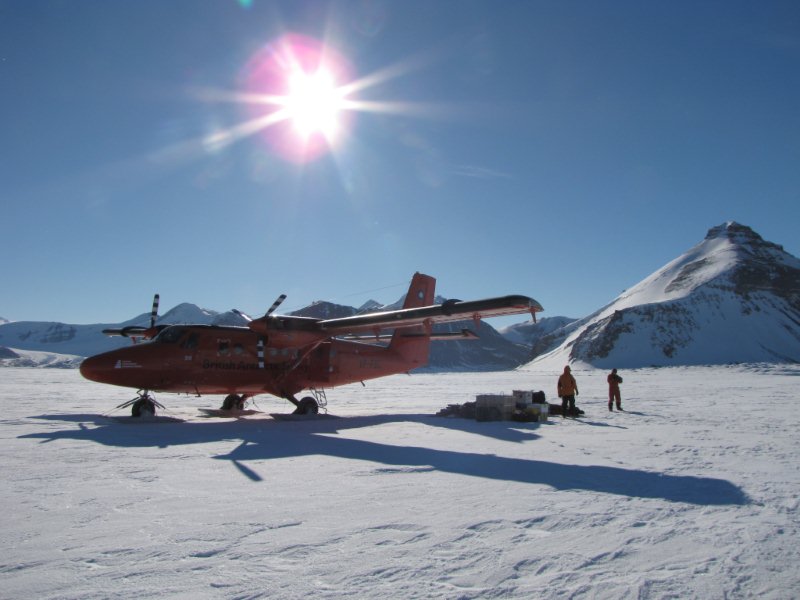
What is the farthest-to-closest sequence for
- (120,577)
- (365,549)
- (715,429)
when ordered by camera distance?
(715,429)
(365,549)
(120,577)

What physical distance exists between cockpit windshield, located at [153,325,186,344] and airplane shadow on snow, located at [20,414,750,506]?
2.79 meters

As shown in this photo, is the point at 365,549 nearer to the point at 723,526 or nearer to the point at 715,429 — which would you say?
the point at 723,526

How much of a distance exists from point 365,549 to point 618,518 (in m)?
2.97

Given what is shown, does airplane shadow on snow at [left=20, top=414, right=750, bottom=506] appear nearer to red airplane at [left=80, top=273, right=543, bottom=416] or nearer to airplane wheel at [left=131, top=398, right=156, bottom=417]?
airplane wheel at [left=131, top=398, right=156, bottom=417]

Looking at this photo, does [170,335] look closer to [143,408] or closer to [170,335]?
[170,335]

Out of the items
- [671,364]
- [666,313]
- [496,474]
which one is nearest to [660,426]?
[496,474]

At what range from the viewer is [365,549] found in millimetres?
4617

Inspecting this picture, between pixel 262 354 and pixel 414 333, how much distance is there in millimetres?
8006

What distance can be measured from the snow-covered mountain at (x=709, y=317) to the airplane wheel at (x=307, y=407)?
113m

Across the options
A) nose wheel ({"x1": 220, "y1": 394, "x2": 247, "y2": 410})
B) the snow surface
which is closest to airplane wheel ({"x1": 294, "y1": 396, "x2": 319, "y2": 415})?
nose wheel ({"x1": 220, "y1": 394, "x2": 247, "y2": 410})

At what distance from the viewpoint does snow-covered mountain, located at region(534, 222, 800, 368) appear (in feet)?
387

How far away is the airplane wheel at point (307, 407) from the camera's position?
18016 mm

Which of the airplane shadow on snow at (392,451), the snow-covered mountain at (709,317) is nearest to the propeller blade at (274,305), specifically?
the airplane shadow on snow at (392,451)

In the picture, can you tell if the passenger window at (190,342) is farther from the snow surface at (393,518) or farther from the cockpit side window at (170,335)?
the snow surface at (393,518)
